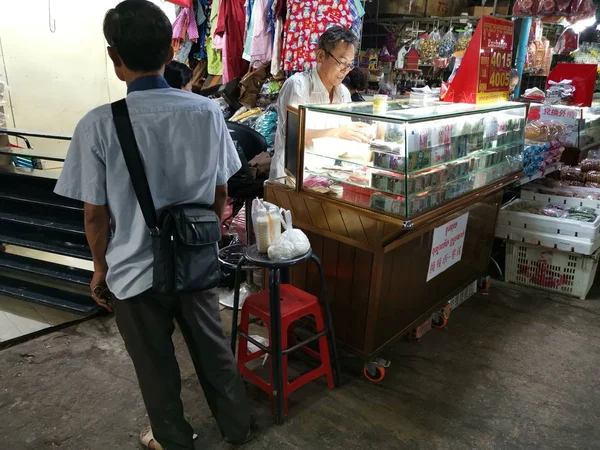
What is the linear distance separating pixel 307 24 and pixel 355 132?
6.98ft

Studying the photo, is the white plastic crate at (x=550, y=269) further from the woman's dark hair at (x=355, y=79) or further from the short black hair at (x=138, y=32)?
the short black hair at (x=138, y=32)

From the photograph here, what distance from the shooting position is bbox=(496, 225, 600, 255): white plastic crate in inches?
138

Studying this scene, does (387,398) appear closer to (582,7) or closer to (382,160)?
(382,160)

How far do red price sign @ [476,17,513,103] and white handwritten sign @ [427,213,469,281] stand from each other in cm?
83

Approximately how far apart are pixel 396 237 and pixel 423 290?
2.33 ft

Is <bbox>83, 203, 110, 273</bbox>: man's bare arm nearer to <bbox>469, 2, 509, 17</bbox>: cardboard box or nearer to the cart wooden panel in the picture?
the cart wooden panel

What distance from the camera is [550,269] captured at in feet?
12.4

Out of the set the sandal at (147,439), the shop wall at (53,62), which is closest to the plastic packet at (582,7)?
the shop wall at (53,62)

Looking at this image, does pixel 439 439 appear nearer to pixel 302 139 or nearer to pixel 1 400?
pixel 302 139

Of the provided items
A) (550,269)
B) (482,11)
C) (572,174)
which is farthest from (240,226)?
(482,11)

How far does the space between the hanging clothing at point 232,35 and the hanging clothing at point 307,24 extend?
78cm

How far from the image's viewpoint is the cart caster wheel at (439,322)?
320 centimetres

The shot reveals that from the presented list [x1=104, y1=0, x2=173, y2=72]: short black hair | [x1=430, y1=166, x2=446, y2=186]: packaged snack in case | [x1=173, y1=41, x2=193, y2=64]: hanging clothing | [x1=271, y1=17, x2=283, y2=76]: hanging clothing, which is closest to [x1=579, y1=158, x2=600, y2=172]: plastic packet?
[x1=430, y1=166, x2=446, y2=186]: packaged snack in case

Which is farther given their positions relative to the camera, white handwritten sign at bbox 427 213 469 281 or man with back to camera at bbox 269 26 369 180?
white handwritten sign at bbox 427 213 469 281
